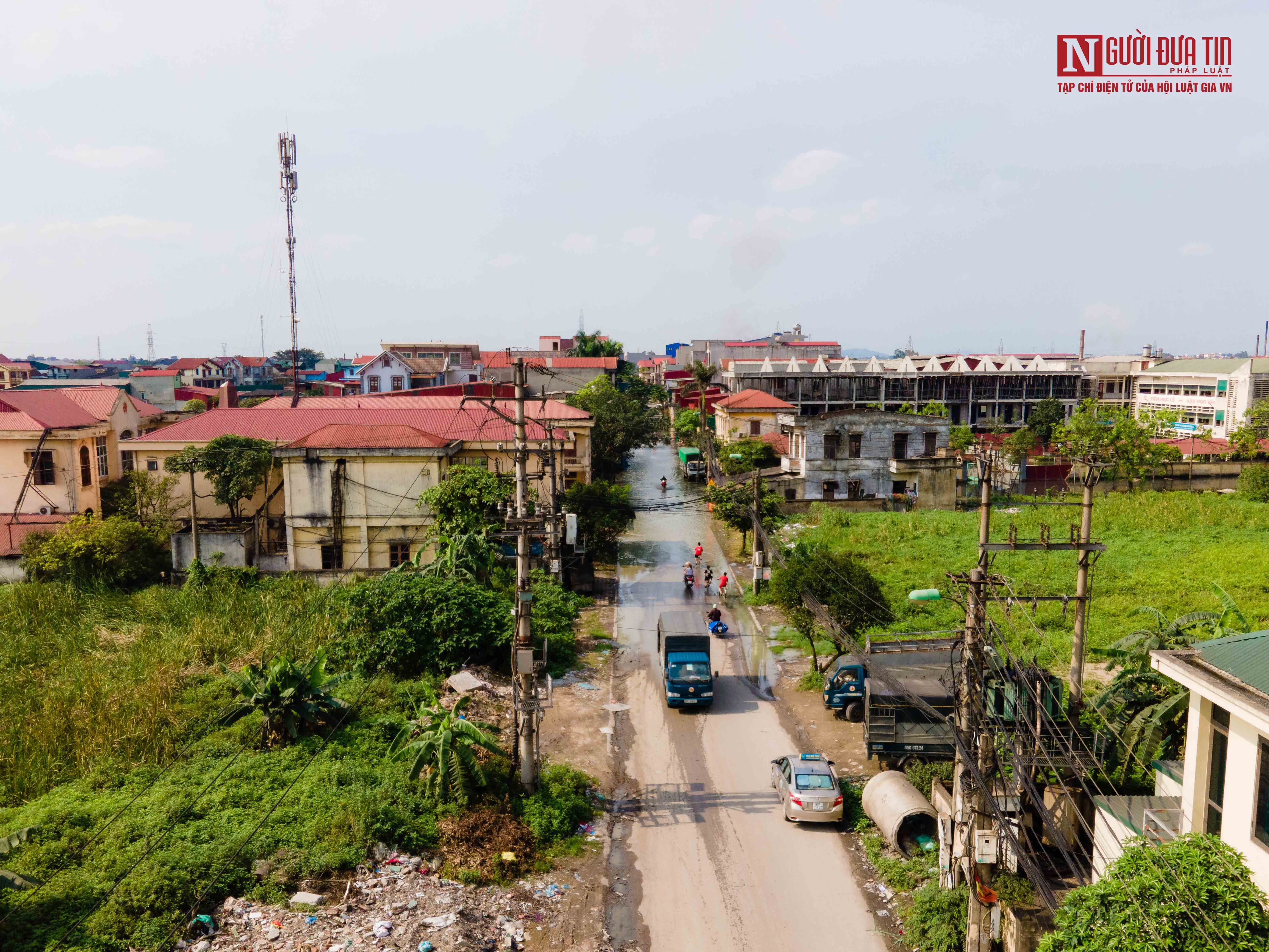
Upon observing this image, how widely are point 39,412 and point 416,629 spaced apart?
2233cm

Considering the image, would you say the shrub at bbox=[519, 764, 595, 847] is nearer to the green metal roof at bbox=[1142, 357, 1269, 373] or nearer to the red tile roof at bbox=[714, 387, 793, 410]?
the red tile roof at bbox=[714, 387, 793, 410]

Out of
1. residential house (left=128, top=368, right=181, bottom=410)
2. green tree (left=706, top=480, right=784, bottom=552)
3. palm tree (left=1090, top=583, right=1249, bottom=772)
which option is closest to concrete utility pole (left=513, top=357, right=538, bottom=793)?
palm tree (left=1090, top=583, right=1249, bottom=772)

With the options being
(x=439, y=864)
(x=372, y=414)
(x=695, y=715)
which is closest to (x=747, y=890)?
(x=439, y=864)

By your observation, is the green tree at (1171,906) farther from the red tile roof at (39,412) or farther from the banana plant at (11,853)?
the red tile roof at (39,412)

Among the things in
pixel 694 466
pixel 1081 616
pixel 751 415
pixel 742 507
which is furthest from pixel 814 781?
pixel 751 415

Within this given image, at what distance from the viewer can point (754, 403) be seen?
68688mm

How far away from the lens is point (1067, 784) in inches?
598

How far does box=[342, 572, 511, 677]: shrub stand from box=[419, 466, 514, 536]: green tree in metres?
5.71

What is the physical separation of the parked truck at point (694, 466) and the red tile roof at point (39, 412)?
3802 centimetres

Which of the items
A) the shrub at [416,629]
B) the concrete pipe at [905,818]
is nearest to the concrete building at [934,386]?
the shrub at [416,629]

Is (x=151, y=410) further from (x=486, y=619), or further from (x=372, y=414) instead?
(x=486, y=619)

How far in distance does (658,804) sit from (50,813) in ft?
35.0

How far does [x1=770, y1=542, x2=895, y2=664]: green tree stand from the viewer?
24.2m

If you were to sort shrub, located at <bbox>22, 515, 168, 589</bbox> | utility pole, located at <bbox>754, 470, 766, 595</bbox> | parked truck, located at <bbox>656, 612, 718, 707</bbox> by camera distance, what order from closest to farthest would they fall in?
parked truck, located at <bbox>656, 612, 718, 707</bbox>, shrub, located at <bbox>22, 515, 168, 589</bbox>, utility pole, located at <bbox>754, 470, 766, 595</bbox>
